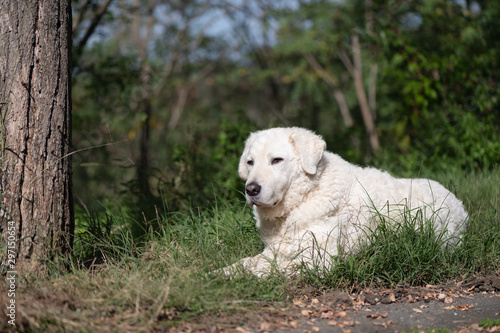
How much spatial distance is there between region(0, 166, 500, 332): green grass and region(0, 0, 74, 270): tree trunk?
29cm

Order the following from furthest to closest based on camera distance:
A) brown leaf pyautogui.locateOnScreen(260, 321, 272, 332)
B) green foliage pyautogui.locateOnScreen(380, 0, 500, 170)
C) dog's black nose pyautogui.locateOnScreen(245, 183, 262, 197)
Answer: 1. green foliage pyautogui.locateOnScreen(380, 0, 500, 170)
2. dog's black nose pyautogui.locateOnScreen(245, 183, 262, 197)
3. brown leaf pyautogui.locateOnScreen(260, 321, 272, 332)

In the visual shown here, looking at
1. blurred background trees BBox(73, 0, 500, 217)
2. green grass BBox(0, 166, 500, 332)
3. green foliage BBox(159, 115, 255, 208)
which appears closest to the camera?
green grass BBox(0, 166, 500, 332)

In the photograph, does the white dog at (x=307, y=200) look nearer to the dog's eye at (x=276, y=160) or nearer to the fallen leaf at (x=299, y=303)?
the dog's eye at (x=276, y=160)

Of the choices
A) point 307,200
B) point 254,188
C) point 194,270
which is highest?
point 254,188

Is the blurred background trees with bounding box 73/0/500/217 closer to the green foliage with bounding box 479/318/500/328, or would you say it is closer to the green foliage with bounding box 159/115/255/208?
the green foliage with bounding box 159/115/255/208

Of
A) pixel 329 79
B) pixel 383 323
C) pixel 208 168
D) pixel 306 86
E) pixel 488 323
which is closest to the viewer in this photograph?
pixel 488 323

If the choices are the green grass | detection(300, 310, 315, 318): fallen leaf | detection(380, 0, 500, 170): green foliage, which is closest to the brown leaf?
the green grass

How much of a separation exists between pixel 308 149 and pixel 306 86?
36.2ft

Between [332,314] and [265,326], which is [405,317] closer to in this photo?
[332,314]

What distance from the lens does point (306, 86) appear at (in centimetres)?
1498

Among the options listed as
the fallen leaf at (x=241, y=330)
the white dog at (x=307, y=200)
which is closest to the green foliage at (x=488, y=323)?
the white dog at (x=307, y=200)

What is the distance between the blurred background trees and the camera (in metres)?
6.78

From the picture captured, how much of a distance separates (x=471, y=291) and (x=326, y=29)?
10.00 m

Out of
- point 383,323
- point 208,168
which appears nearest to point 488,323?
point 383,323
